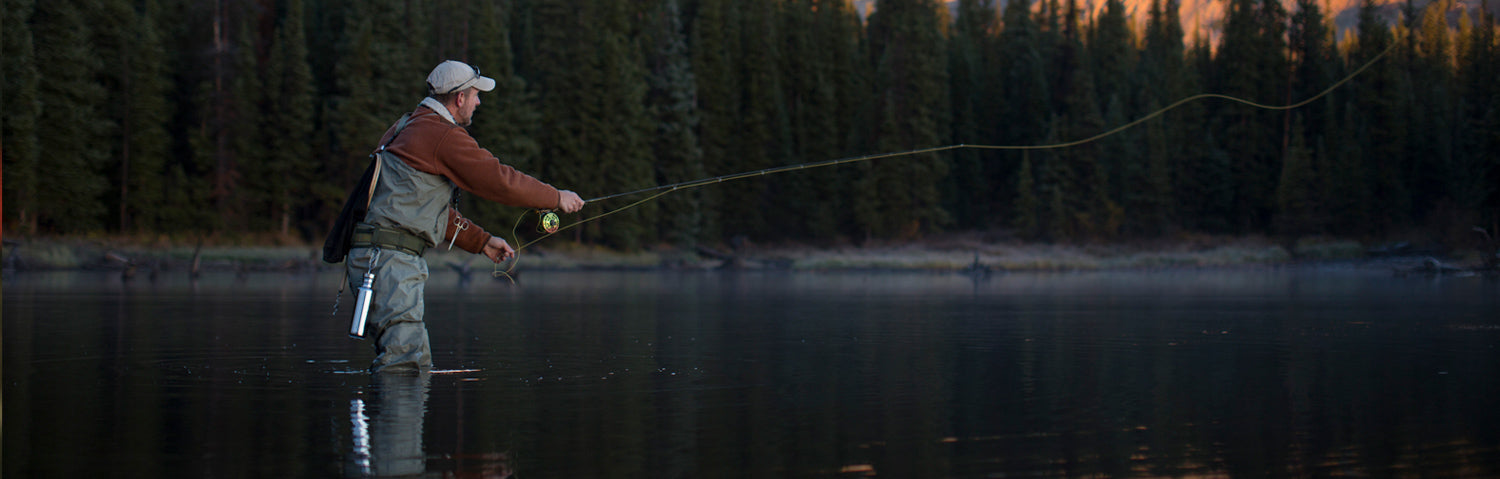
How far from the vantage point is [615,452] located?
5.50m

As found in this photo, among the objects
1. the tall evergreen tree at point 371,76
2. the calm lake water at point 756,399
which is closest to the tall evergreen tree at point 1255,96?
the tall evergreen tree at point 371,76

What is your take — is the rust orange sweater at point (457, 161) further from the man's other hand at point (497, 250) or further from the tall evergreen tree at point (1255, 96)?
the tall evergreen tree at point (1255, 96)

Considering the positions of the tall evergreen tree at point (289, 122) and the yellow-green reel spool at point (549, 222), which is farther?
the tall evergreen tree at point (289, 122)

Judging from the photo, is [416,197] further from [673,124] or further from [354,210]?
[673,124]

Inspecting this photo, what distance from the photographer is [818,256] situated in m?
58.9

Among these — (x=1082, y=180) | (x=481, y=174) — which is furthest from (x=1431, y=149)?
(x=481, y=174)

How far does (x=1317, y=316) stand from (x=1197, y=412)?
440 inches

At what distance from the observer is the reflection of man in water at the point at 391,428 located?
511 cm

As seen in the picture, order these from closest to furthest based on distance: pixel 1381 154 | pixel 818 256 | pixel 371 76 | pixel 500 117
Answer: pixel 371 76 → pixel 500 117 → pixel 818 256 → pixel 1381 154

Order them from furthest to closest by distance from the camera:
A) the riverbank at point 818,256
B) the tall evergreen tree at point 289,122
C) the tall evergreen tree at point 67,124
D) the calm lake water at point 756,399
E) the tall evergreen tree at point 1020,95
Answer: the tall evergreen tree at point 1020,95, the tall evergreen tree at point 289,122, the tall evergreen tree at point 67,124, the riverbank at point 818,256, the calm lake water at point 756,399

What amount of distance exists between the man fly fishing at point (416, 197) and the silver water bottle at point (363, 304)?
2 cm

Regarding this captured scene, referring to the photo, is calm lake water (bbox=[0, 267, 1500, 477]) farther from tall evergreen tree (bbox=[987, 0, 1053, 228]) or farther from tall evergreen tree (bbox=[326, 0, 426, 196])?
tall evergreen tree (bbox=[987, 0, 1053, 228])

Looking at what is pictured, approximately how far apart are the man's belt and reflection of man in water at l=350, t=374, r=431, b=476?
85 cm

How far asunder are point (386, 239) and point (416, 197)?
32cm
